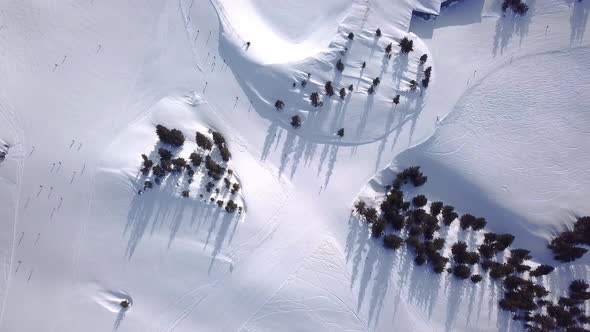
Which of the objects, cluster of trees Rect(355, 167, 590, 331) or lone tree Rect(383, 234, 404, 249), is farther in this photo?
cluster of trees Rect(355, 167, 590, 331)

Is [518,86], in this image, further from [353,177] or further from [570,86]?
[353,177]

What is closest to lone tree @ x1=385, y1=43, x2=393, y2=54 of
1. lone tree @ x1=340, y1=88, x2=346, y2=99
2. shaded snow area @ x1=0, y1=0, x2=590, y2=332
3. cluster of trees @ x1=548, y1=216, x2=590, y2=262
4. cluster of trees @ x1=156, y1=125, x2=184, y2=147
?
shaded snow area @ x1=0, y1=0, x2=590, y2=332

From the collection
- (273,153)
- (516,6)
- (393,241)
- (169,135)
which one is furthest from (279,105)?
(516,6)

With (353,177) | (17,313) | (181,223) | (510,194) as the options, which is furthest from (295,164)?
(17,313)

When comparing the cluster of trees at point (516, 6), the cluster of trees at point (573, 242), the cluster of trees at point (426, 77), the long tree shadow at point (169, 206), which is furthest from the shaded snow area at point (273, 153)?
the cluster of trees at point (573, 242)

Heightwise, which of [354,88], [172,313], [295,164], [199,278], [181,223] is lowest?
[172,313]

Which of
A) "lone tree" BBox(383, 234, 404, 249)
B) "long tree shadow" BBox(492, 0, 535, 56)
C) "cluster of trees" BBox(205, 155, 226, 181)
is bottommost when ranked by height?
"lone tree" BBox(383, 234, 404, 249)

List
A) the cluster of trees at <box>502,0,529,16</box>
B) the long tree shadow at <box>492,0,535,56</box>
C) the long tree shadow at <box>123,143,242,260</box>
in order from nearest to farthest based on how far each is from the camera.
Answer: the long tree shadow at <box>123,143,242,260</box> → the cluster of trees at <box>502,0,529,16</box> → the long tree shadow at <box>492,0,535,56</box>

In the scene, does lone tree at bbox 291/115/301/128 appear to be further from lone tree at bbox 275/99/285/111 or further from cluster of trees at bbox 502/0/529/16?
cluster of trees at bbox 502/0/529/16

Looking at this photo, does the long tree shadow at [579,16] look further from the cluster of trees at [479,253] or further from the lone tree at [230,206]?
the lone tree at [230,206]
